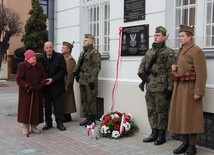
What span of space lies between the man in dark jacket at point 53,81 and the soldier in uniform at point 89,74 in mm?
391

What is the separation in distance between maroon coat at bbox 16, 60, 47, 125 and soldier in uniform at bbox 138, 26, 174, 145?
7.13ft

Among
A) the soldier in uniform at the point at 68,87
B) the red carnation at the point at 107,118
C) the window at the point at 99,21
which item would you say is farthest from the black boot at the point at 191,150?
the soldier in uniform at the point at 68,87

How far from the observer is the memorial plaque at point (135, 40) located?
25.8 feet

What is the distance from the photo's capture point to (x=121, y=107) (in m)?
8.52

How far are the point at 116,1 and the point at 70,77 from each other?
6.53 ft

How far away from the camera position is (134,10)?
819 centimetres

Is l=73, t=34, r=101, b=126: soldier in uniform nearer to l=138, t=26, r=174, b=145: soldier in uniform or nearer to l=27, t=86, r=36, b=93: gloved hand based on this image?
→ l=27, t=86, r=36, b=93: gloved hand

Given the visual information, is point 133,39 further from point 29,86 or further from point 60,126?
point 60,126

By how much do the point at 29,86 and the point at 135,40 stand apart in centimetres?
229

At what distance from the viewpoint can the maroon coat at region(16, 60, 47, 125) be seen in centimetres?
793

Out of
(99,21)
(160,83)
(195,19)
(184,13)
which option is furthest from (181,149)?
(99,21)

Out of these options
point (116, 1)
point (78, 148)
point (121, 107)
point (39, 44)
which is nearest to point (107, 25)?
point (116, 1)

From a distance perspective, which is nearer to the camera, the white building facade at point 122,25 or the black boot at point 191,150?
the black boot at point 191,150

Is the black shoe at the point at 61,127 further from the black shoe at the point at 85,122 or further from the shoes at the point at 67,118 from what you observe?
the shoes at the point at 67,118
